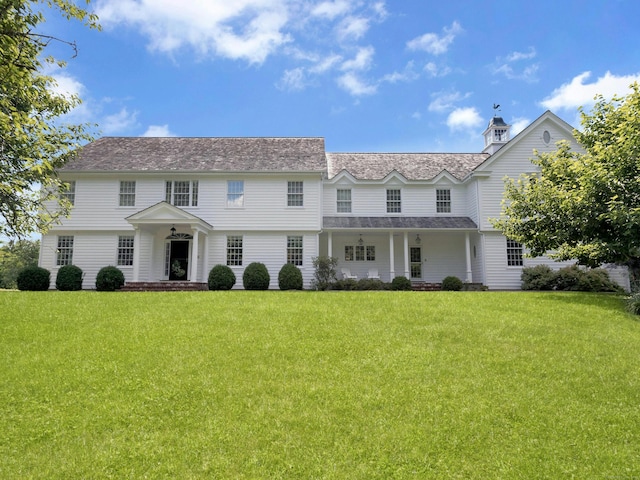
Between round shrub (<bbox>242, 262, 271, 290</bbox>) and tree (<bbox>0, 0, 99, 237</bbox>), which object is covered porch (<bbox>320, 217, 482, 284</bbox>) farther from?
tree (<bbox>0, 0, 99, 237</bbox>)

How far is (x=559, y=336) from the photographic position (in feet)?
29.0

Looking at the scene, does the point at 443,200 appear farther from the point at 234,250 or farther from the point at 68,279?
the point at 68,279

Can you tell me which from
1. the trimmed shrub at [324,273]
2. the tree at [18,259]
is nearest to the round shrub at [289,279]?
the trimmed shrub at [324,273]

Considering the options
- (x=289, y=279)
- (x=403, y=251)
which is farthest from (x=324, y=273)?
(x=403, y=251)

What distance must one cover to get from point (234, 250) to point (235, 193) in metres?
3.03

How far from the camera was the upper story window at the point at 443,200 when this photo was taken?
78.6 feet

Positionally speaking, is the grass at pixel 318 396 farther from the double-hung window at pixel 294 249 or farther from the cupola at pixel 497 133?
the cupola at pixel 497 133

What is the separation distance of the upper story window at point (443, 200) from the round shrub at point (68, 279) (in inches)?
751

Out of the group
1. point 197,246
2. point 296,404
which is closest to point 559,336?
point 296,404

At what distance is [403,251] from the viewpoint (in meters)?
23.9

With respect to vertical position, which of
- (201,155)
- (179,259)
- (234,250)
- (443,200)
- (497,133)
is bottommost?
(179,259)

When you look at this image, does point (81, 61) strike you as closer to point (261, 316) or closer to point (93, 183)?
point (261, 316)

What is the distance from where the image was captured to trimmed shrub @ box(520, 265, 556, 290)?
2042 centimetres

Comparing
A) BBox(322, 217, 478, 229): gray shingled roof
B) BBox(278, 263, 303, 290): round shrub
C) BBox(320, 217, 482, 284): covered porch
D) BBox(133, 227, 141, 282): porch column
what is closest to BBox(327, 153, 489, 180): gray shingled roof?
BBox(322, 217, 478, 229): gray shingled roof
